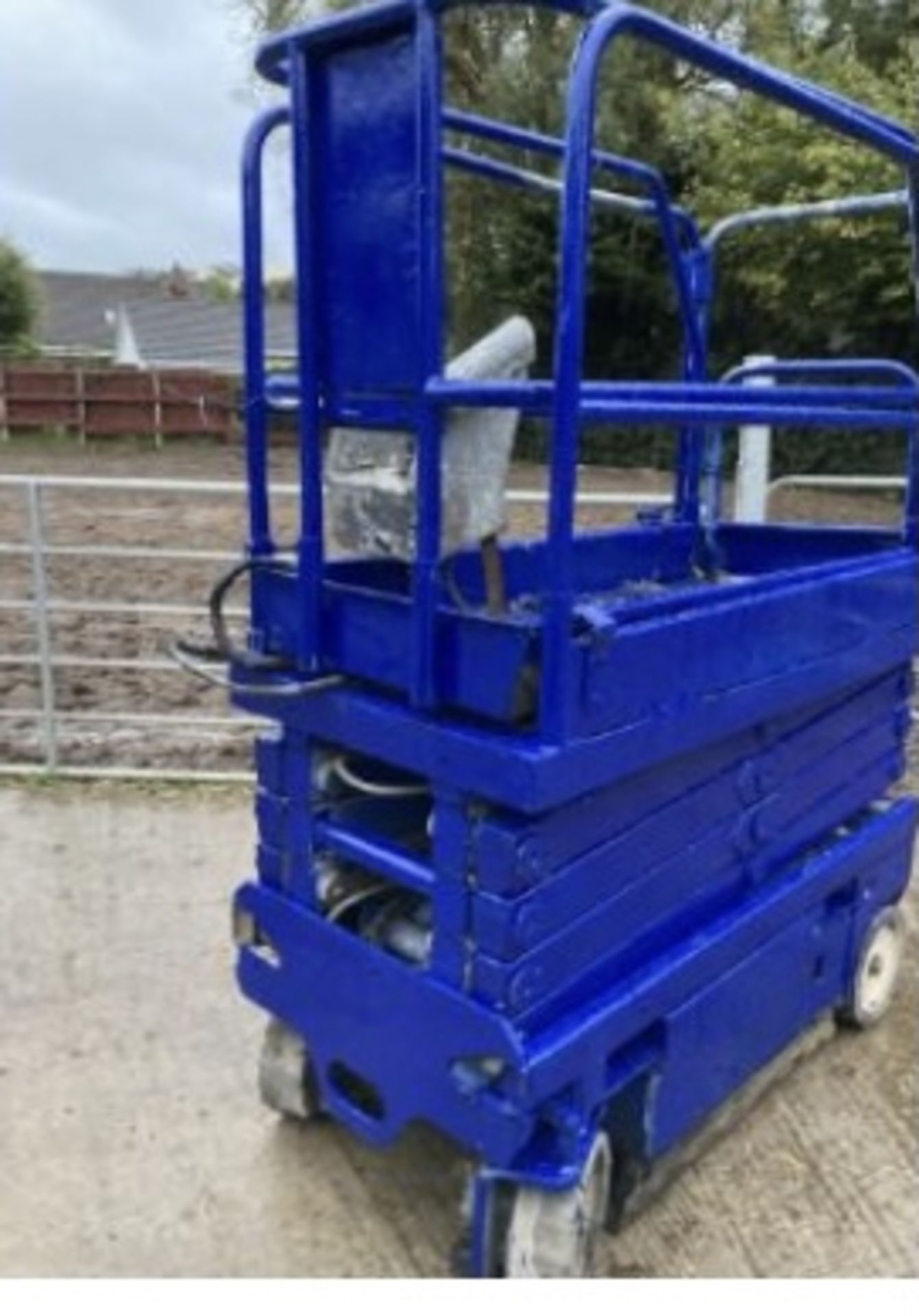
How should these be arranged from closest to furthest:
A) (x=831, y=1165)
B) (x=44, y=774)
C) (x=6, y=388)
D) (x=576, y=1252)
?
(x=576, y=1252) → (x=831, y=1165) → (x=44, y=774) → (x=6, y=388)

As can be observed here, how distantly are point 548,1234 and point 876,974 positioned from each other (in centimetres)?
139

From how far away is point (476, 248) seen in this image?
686 inches

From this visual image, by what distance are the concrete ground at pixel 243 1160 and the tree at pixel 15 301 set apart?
80.7ft

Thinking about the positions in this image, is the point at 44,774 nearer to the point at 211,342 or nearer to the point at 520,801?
the point at 520,801

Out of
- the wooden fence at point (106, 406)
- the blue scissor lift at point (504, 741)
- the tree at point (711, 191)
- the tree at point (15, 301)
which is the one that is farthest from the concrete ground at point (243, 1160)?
the tree at point (15, 301)

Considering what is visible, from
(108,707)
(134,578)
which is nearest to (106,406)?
(134,578)

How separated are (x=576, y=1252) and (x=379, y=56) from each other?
6.24 feet

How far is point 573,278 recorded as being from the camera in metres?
1.65

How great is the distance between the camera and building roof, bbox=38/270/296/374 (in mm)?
34969

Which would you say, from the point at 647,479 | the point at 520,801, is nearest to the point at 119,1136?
the point at 520,801

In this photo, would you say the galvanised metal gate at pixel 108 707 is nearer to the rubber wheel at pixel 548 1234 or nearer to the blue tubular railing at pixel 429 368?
the blue tubular railing at pixel 429 368

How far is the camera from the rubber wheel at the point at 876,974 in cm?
295

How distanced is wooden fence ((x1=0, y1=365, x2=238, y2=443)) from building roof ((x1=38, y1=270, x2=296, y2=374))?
837 cm

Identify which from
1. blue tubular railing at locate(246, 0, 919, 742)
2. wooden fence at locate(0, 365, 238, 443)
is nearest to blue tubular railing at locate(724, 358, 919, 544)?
blue tubular railing at locate(246, 0, 919, 742)
